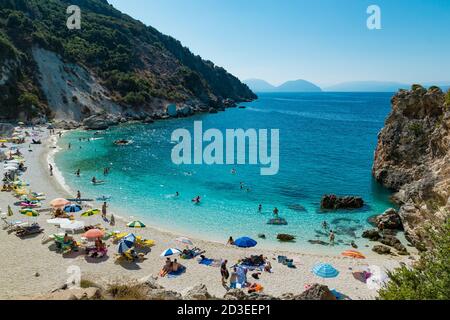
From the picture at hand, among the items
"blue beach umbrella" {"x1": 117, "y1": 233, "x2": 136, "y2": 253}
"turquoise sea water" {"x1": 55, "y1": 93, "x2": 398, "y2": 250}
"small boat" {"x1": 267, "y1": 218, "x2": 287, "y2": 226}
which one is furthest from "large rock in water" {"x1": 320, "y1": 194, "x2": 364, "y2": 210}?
"blue beach umbrella" {"x1": 117, "y1": 233, "x2": 136, "y2": 253}

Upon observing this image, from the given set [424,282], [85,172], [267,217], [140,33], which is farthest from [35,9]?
[424,282]

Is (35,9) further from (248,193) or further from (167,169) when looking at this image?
(248,193)

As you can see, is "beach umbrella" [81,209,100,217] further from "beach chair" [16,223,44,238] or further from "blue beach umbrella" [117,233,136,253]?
"blue beach umbrella" [117,233,136,253]

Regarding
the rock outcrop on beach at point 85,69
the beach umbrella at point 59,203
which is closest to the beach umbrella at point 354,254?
the beach umbrella at point 59,203

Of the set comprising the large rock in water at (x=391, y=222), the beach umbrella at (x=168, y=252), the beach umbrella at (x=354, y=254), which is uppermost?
the beach umbrella at (x=168, y=252)

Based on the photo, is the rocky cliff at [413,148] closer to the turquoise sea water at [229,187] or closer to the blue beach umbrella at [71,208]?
the turquoise sea water at [229,187]
